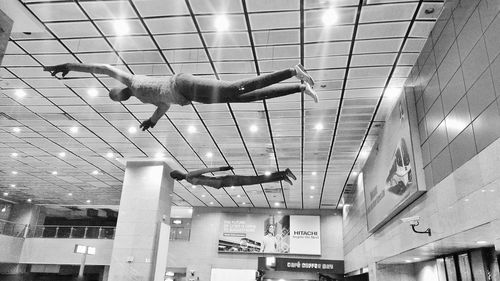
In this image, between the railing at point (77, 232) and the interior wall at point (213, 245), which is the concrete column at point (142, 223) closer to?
the railing at point (77, 232)

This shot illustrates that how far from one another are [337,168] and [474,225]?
930cm

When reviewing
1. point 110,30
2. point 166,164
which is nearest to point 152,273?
point 166,164

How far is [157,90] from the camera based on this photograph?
5.50 meters

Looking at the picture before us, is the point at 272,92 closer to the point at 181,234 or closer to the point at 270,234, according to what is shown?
the point at 270,234

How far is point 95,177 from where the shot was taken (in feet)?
56.2

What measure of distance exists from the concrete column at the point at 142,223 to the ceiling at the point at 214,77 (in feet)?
3.12

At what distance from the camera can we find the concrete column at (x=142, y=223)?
1302cm

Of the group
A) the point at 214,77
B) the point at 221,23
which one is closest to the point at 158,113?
the point at 221,23

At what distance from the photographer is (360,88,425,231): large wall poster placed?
806 cm

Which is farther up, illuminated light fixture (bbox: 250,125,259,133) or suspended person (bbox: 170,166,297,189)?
illuminated light fixture (bbox: 250,125,259,133)

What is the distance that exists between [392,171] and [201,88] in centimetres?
621

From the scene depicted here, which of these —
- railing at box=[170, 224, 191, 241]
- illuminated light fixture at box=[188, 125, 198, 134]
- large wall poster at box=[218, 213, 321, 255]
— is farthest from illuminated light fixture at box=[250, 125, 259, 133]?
railing at box=[170, 224, 191, 241]

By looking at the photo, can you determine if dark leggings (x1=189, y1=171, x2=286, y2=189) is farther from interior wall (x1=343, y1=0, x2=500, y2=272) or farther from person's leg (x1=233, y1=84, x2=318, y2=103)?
person's leg (x1=233, y1=84, x2=318, y2=103)

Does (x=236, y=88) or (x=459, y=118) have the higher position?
(x=459, y=118)
